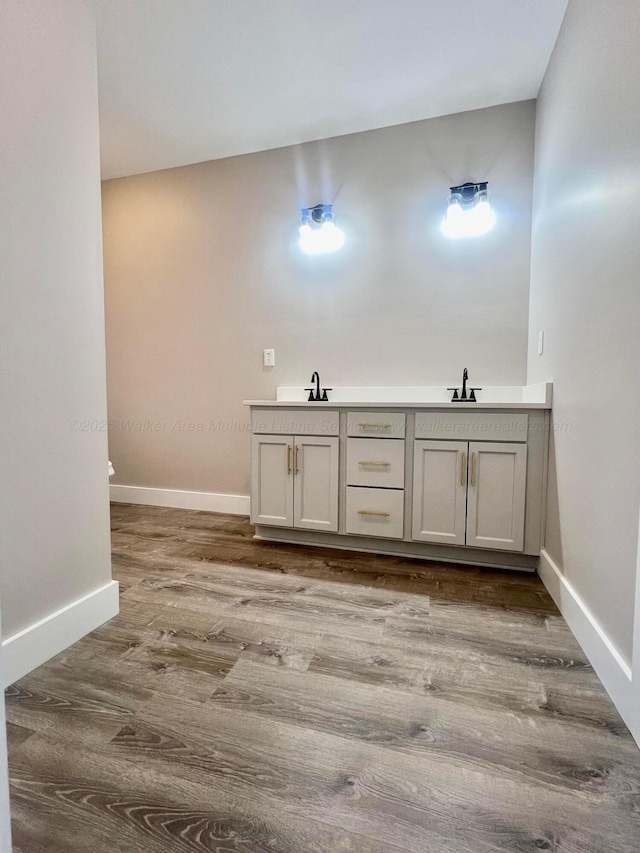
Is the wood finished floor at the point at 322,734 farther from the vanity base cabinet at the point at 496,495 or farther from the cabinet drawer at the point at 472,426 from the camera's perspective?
the cabinet drawer at the point at 472,426

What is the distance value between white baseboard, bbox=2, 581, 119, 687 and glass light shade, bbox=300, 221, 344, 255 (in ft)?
6.90

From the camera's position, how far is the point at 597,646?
1.21 meters

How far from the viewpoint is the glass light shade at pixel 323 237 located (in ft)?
8.19

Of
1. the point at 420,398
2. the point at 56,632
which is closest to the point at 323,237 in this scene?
the point at 420,398

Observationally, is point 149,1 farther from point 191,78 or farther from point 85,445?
point 85,445

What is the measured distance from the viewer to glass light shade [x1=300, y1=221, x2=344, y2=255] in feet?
8.19

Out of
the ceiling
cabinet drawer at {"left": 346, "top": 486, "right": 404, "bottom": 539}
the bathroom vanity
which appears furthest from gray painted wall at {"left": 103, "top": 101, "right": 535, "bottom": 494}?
cabinet drawer at {"left": 346, "top": 486, "right": 404, "bottom": 539}

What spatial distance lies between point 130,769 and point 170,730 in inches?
4.5

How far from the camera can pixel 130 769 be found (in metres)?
0.89

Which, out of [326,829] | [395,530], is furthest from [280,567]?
[326,829]

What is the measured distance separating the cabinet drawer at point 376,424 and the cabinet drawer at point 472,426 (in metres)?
0.09

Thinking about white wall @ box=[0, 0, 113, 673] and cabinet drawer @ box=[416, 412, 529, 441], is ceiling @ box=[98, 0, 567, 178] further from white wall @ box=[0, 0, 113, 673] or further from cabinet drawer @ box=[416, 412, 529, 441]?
cabinet drawer @ box=[416, 412, 529, 441]

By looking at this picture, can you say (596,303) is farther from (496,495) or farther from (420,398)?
(420,398)

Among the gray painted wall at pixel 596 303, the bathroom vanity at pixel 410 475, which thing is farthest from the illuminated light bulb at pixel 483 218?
the bathroom vanity at pixel 410 475
